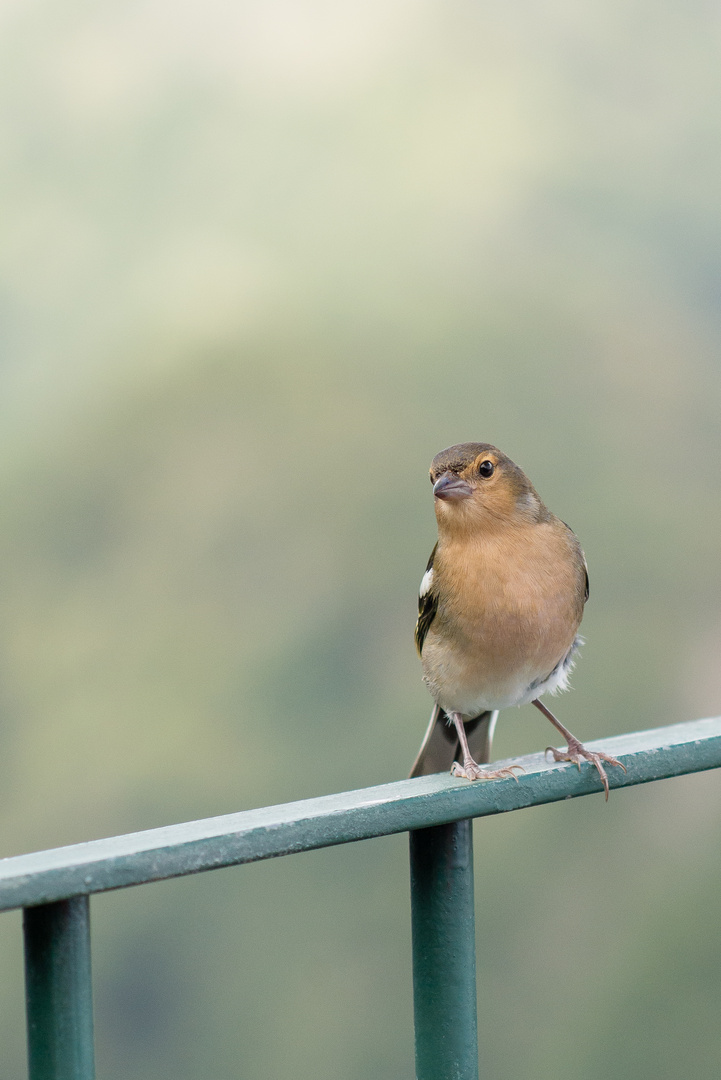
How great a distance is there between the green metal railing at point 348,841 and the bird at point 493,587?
17.2 inches

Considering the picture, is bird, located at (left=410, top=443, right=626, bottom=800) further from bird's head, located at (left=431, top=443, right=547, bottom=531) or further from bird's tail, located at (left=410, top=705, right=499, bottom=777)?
bird's tail, located at (left=410, top=705, right=499, bottom=777)

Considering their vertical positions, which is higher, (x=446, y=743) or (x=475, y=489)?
(x=475, y=489)

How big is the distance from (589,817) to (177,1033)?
3594 mm

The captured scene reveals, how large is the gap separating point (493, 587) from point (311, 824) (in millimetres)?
843

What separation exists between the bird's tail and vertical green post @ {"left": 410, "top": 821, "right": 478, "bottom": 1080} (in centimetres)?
84

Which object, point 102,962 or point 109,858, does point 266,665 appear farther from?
point 109,858

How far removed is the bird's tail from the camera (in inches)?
83.3

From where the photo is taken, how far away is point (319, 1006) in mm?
7988

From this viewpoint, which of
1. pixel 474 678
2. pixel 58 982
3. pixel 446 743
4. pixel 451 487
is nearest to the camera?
pixel 58 982

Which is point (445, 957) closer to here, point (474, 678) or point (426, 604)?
point (474, 678)

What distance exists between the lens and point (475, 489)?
1.87 m

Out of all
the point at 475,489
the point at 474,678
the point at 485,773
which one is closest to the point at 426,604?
the point at 474,678

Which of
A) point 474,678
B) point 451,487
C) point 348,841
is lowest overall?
point 348,841

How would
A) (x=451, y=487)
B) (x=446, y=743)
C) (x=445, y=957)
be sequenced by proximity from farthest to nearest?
1. (x=446, y=743)
2. (x=451, y=487)
3. (x=445, y=957)
